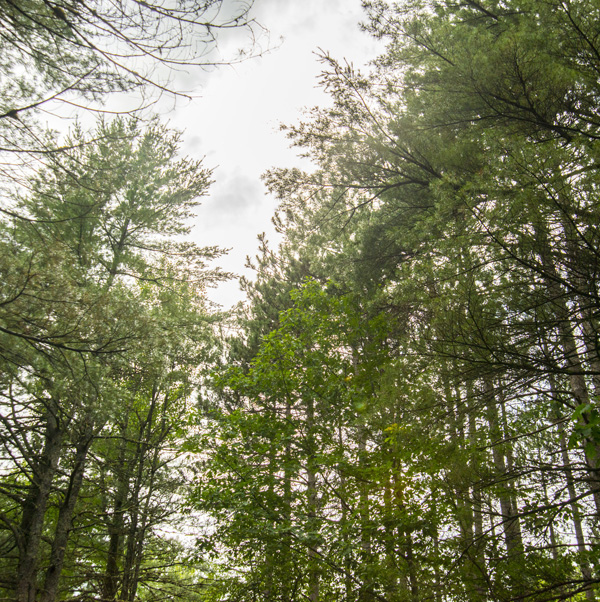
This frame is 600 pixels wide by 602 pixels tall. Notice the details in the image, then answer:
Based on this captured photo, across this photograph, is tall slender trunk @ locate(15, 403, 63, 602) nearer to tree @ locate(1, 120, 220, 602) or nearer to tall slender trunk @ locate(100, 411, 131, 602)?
tree @ locate(1, 120, 220, 602)

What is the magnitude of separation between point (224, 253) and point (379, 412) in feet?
17.9

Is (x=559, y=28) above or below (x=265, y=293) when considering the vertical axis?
below

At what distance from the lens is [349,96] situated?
23.8ft

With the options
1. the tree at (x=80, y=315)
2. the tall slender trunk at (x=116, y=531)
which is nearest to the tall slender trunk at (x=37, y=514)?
the tree at (x=80, y=315)

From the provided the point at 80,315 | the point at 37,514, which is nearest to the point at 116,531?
the point at 37,514

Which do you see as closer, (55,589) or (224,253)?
(55,589)

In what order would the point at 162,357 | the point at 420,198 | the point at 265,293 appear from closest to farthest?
the point at 162,357
the point at 420,198
the point at 265,293

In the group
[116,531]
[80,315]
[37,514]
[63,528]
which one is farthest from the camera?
[116,531]

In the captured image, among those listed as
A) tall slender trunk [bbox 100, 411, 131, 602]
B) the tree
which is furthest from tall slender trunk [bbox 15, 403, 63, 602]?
tall slender trunk [bbox 100, 411, 131, 602]

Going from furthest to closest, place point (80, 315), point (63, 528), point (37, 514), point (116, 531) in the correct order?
point (116, 531)
point (63, 528)
point (37, 514)
point (80, 315)

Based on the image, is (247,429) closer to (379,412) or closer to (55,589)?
(379,412)

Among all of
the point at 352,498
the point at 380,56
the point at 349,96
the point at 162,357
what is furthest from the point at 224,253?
the point at 352,498

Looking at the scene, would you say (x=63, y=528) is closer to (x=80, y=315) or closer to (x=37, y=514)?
(x=37, y=514)

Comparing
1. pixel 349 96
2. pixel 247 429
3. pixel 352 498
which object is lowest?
pixel 352 498
